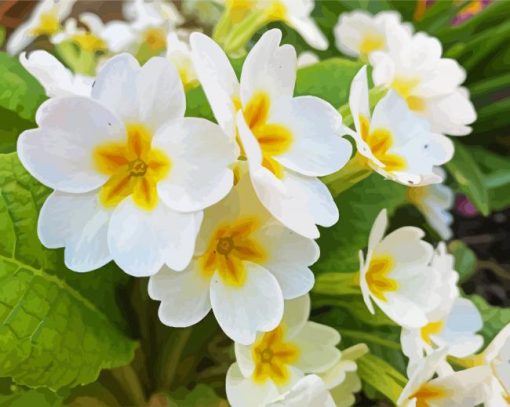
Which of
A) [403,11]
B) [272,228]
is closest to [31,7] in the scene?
[403,11]

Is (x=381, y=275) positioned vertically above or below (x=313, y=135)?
below

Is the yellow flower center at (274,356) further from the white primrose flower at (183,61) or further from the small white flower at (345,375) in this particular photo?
the white primrose flower at (183,61)

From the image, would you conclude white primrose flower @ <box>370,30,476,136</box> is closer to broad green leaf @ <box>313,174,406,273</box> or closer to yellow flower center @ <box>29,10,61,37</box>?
broad green leaf @ <box>313,174,406,273</box>

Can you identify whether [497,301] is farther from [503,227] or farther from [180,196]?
[180,196]

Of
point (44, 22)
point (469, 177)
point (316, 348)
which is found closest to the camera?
point (316, 348)

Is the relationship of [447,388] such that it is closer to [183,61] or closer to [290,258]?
[290,258]

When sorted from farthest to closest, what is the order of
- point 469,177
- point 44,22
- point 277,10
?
1. point 469,177
2. point 44,22
3. point 277,10

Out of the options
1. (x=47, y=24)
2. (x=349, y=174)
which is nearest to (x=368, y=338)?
(x=349, y=174)
